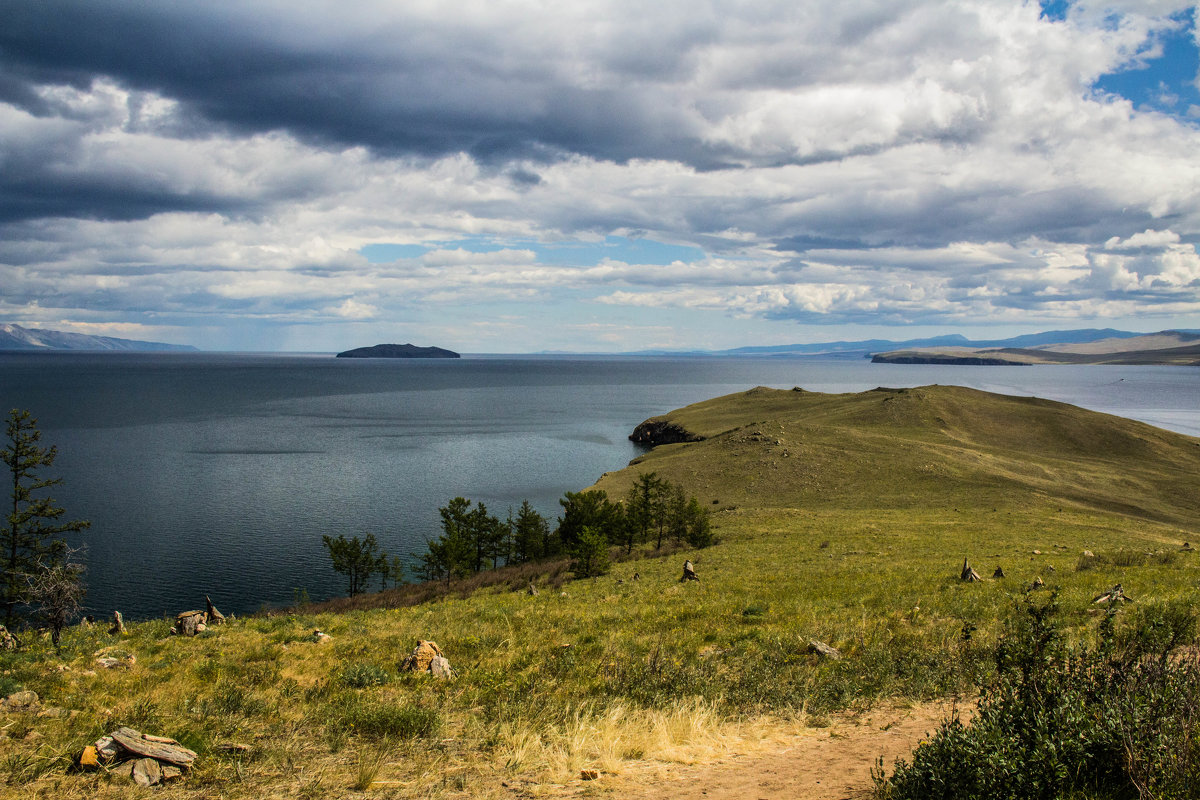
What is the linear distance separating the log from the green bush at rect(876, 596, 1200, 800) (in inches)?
378

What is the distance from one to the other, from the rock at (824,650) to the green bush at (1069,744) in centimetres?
608

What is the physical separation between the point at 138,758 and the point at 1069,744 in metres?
12.1

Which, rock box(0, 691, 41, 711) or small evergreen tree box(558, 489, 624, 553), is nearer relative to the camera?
rock box(0, 691, 41, 711)

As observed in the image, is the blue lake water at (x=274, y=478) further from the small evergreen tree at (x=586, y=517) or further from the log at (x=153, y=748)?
the log at (x=153, y=748)

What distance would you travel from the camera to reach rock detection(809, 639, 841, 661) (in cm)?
1377

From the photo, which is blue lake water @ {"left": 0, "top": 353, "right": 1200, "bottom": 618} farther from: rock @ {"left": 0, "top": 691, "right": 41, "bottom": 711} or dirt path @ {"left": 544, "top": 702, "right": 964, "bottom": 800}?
dirt path @ {"left": 544, "top": 702, "right": 964, "bottom": 800}

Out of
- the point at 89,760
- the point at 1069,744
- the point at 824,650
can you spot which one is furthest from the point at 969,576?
the point at 89,760

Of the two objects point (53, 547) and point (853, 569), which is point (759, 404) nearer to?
point (853, 569)

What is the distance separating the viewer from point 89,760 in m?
8.65

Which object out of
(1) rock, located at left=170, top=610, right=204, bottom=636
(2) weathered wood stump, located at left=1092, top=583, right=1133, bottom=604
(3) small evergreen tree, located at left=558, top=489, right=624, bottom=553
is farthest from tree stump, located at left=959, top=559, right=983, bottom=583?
(3) small evergreen tree, located at left=558, top=489, right=624, bottom=553

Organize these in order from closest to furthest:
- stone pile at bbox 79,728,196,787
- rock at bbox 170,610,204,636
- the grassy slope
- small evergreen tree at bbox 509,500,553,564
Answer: stone pile at bbox 79,728,196,787 → the grassy slope → rock at bbox 170,610,204,636 → small evergreen tree at bbox 509,500,553,564

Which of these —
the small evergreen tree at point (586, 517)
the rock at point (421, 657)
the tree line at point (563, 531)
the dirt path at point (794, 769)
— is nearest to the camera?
the dirt path at point (794, 769)

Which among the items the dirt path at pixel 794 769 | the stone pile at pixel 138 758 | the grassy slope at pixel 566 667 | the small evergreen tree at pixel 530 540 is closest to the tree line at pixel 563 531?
the small evergreen tree at pixel 530 540

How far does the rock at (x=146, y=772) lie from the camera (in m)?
8.40
